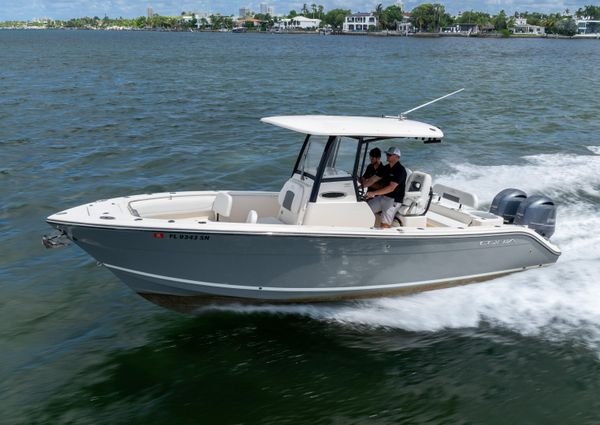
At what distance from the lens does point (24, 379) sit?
698 cm

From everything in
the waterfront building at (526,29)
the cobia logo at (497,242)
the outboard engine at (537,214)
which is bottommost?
the cobia logo at (497,242)

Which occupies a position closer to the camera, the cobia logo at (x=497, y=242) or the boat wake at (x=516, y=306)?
the boat wake at (x=516, y=306)

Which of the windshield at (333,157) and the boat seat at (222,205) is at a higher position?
the windshield at (333,157)

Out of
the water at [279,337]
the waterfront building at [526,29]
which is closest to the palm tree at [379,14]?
the waterfront building at [526,29]

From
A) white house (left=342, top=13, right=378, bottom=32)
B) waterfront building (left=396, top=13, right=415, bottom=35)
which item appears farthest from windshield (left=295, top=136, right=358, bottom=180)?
white house (left=342, top=13, right=378, bottom=32)

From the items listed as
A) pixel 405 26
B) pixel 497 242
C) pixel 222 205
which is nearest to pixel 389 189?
pixel 497 242

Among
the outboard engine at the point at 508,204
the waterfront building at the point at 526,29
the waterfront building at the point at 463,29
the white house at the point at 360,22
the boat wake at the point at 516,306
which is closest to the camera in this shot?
the boat wake at the point at 516,306

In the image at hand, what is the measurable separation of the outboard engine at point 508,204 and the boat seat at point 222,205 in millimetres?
4290

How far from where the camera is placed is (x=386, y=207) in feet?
27.9

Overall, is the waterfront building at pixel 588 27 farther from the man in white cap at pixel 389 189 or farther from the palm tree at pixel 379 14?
the man in white cap at pixel 389 189

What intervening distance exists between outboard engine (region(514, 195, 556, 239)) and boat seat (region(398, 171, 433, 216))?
1.67 metres

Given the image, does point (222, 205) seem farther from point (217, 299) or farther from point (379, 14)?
point (379, 14)

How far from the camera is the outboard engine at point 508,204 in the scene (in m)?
9.55

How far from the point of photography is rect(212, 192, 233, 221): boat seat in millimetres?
8445
